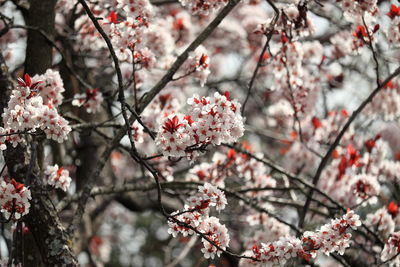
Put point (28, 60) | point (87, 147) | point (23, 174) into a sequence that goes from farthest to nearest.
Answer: point (87, 147), point (28, 60), point (23, 174)

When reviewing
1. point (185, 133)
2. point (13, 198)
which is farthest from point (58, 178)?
point (185, 133)

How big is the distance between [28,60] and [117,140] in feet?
2.78

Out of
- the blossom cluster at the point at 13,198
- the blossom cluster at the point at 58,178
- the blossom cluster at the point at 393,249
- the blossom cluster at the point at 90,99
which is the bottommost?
the blossom cluster at the point at 13,198

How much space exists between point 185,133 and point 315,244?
850 millimetres

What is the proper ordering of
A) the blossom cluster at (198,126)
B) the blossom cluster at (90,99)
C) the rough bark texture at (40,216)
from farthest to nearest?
1. the blossom cluster at (90,99)
2. the rough bark texture at (40,216)
3. the blossom cluster at (198,126)

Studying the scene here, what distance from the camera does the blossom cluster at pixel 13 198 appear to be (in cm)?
276

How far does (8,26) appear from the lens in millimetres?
3576

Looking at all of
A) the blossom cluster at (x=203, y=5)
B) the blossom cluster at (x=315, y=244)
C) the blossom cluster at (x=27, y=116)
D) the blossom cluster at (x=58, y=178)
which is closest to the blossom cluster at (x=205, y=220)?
the blossom cluster at (x=315, y=244)

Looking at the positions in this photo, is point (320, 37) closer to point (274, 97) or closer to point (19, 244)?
point (274, 97)

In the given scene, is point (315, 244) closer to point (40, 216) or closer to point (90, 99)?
point (40, 216)

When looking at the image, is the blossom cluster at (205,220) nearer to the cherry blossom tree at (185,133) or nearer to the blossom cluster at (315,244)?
the cherry blossom tree at (185,133)

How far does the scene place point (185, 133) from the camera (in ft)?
8.29

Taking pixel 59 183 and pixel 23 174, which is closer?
pixel 23 174

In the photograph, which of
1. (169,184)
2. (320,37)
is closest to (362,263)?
(169,184)
